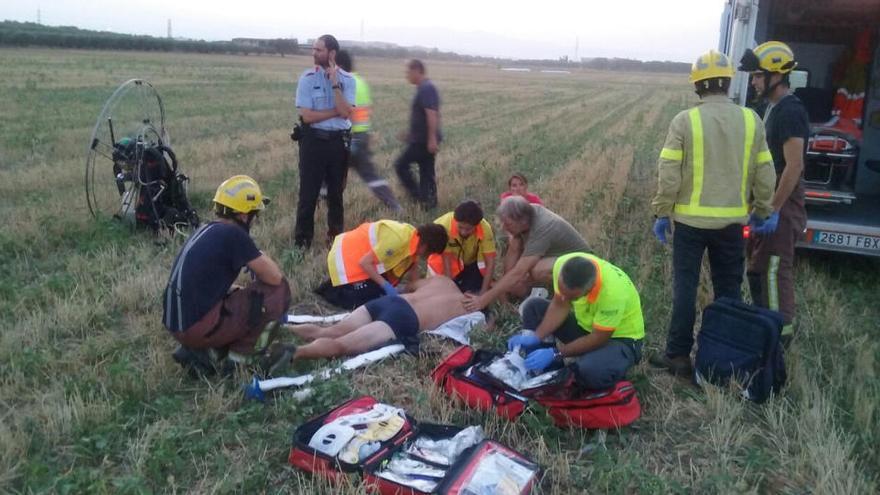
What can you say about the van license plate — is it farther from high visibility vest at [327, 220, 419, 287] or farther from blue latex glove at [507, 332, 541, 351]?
high visibility vest at [327, 220, 419, 287]

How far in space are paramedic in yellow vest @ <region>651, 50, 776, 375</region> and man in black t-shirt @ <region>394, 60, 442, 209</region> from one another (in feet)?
13.4

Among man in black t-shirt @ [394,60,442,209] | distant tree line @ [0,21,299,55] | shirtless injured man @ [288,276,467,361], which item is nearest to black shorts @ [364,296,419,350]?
shirtless injured man @ [288,276,467,361]

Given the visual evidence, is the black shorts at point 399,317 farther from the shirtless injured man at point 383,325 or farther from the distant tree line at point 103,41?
the distant tree line at point 103,41

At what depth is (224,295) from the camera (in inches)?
189

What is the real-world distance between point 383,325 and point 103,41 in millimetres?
53792

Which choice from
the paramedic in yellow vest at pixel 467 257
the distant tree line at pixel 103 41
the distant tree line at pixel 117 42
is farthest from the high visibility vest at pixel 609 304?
the distant tree line at pixel 103 41

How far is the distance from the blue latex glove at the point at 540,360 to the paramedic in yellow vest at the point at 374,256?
1704 millimetres

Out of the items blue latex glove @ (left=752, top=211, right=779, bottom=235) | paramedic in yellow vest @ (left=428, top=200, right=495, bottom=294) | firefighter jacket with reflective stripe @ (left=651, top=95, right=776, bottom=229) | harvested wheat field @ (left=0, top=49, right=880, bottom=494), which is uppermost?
firefighter jacket with reflective stripe @ (left=651, top=95, right=776, bottom=229)

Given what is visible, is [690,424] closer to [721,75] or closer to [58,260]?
[721,75]

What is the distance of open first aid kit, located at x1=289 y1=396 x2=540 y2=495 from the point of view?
347 cm

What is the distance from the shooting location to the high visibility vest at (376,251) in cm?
602

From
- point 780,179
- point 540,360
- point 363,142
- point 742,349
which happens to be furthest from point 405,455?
point 363,142

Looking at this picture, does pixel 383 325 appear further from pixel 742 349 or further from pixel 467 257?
pixel 742 349

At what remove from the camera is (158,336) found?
17.1 ft
